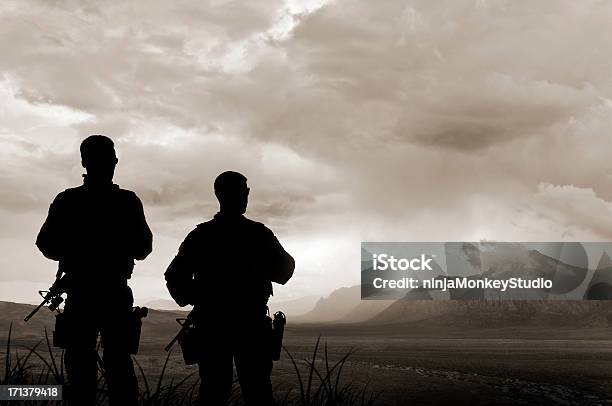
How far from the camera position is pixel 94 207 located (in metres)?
4.32

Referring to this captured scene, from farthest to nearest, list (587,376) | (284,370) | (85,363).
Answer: (587,376) < (284,370) < (85,363)

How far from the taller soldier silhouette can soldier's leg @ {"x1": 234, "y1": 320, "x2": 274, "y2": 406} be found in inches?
28.5

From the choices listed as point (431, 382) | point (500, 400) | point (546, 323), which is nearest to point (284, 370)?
point (431, 382)

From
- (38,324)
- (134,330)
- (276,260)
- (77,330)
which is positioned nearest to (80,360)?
(77,330)

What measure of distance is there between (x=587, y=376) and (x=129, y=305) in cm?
1316

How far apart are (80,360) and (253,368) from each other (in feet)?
3.50

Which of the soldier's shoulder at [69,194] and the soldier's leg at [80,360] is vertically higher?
the soldier's shoulder at [69,194]

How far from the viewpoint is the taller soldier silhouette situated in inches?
163

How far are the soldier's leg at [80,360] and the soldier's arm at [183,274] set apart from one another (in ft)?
1.86

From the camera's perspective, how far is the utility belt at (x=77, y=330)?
4.13 meters

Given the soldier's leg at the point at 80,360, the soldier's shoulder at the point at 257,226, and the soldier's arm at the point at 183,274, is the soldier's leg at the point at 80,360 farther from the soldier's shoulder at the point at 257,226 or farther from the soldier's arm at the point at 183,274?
the soldier's shoulder at the point at 257,226

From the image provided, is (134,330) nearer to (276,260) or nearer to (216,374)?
(216,374)

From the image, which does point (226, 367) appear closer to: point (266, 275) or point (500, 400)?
point (266, 275)

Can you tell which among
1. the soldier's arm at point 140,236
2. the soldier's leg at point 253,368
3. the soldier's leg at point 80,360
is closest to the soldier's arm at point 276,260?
the soldier's leg at point 253,368
